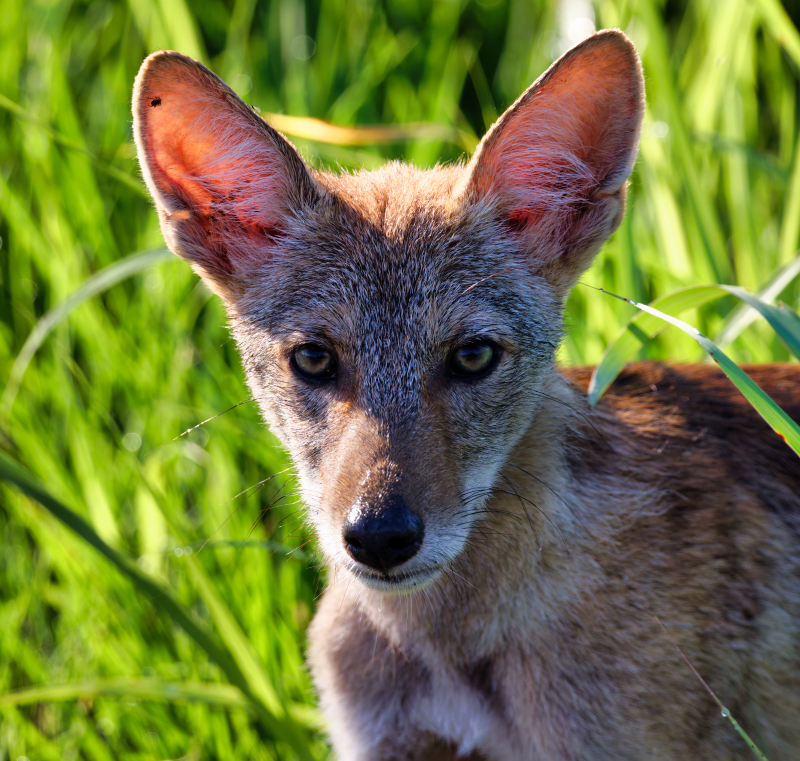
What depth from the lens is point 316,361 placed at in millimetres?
2459

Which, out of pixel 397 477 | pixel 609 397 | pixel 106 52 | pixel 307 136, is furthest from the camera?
pixel 106 52

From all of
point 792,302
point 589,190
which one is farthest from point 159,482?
point 792,302

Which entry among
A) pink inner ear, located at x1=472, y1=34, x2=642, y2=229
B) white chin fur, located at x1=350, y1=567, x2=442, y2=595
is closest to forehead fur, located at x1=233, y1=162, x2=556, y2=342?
pink inner ear, located at x1=472, y1=34, x2=642, y2=229

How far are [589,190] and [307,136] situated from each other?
1665 mm

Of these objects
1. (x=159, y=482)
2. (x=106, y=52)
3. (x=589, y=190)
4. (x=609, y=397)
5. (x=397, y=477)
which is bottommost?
(x=159, y=482)

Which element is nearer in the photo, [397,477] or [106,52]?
[397,477]

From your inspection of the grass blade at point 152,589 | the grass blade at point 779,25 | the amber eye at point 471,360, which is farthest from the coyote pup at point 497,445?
the grass blade at point 779,25

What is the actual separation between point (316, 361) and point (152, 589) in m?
0.82

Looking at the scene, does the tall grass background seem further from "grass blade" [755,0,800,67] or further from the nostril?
the nostril

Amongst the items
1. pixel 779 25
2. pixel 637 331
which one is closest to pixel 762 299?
pixel 637 331

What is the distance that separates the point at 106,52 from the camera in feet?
19.1

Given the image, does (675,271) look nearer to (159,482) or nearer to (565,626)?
(565,626)

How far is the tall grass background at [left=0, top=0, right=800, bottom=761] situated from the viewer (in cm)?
334

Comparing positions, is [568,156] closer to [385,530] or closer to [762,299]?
[762,299]
